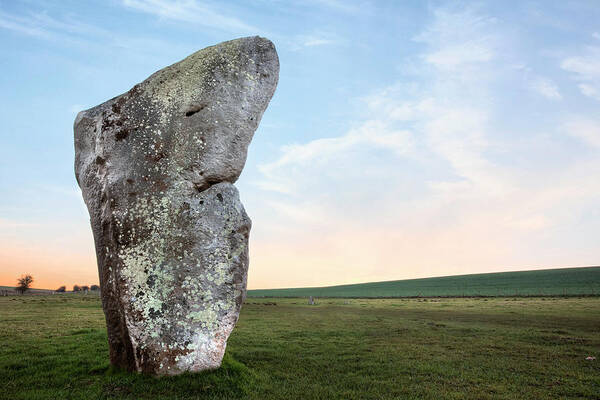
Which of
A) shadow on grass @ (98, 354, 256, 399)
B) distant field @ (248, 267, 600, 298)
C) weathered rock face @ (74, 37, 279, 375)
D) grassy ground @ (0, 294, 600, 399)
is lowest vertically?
distant field @ (248, 267, 600, 298)

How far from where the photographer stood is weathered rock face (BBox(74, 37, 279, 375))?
7.88 m

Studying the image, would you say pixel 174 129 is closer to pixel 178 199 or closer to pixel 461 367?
pixel 178 199

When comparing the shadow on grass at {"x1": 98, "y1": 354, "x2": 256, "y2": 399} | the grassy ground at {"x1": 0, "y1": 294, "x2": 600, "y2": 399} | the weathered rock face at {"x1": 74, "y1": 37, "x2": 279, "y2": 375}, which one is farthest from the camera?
the weathered rock face at {"x1": 74, "y1": 37, "x2": 279, "y2": 375}

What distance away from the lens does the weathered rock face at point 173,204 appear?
788 centimetres

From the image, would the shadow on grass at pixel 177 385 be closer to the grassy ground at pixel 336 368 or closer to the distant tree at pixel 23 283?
the grassy ground at pixel 336 368

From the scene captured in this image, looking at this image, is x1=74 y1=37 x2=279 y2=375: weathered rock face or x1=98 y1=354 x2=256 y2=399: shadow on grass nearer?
x1=98 y1=354 x2=256 y2=399: shadow on grass

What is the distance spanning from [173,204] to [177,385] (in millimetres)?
3559

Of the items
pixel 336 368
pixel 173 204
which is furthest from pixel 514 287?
pixel 173 204

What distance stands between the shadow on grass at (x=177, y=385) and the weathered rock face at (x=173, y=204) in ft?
0.62

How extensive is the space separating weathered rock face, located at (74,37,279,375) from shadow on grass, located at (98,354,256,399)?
0.62 ft

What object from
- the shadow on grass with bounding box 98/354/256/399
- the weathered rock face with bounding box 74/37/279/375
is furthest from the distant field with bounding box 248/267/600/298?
the weathered rock face with bounding box 74/37/279/375

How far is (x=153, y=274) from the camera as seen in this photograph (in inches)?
315

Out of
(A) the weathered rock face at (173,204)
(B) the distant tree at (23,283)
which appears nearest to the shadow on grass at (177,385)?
(A) the weathered rock face at (173,204)

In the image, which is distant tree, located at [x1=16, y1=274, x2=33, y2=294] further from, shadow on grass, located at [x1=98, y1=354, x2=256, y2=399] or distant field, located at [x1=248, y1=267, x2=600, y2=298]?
shadow on grass, located at [x1=98, y1=354, x2=256, y2=399]
